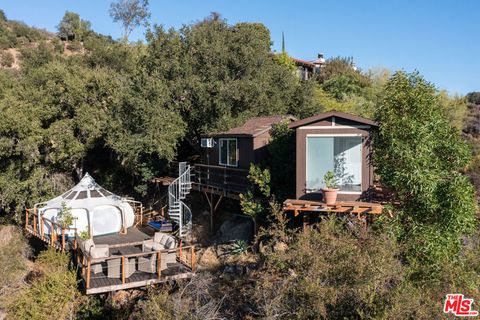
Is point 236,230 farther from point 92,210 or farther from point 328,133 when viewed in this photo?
point 92,210

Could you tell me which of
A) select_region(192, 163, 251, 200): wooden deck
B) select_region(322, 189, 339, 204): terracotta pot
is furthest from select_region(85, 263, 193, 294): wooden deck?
select_region(322, 189, 339, 204): terracotta pot

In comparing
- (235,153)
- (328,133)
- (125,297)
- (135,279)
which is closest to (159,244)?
(135,279)

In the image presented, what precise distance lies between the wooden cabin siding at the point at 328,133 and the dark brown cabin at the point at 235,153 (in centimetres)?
297

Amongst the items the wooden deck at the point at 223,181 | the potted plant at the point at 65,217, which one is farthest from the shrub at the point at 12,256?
the wooden deck at the point at 223,181

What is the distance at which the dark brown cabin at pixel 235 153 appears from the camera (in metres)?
16.3

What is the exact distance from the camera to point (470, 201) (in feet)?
37.6

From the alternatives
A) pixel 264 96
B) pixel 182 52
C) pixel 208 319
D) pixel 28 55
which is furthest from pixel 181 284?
pixel 28 55

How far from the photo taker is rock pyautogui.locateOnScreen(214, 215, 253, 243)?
16.3 metres

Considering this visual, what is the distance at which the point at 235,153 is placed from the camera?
685 inches

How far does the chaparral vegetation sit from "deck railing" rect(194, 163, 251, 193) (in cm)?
114

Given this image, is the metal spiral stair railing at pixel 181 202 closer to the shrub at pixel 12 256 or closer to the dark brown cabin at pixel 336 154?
the shrub at pixel 12 256

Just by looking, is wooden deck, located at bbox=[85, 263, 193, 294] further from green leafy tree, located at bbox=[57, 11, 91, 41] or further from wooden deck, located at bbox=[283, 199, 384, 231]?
green leafy tree, located at bbox=[57, 11, 91, 41]

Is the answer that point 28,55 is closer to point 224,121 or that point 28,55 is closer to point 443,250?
point 224,121

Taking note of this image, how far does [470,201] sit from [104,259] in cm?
1079
